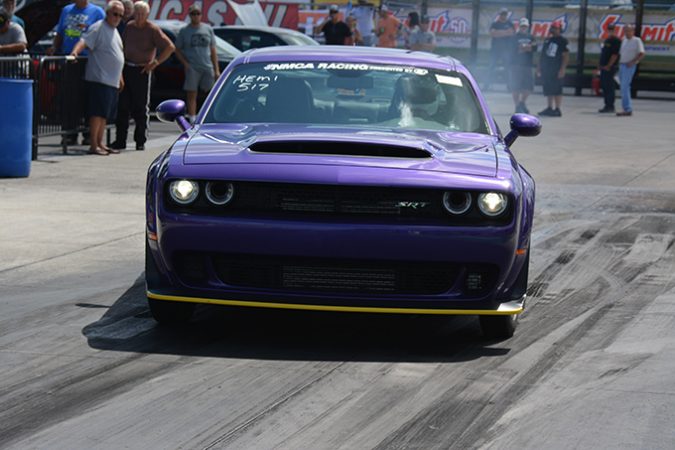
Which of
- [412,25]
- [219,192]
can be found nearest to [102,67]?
[219,192]

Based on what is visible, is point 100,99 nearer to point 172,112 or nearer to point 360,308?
point 172,112

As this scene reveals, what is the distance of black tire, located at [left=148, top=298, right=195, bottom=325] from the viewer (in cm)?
734

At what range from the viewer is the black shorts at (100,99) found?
54.6 ft

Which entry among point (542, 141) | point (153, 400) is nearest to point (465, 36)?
point (542, 141)

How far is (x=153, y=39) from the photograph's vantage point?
1739 centimetres

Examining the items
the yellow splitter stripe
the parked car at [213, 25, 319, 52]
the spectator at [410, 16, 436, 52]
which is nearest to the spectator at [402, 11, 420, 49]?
the spectator at [410, 16, 436, 52]

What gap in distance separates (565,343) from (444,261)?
95 cm

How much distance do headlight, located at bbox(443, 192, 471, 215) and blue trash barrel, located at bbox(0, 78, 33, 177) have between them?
8278 mm

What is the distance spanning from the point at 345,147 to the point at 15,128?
25.9 feet

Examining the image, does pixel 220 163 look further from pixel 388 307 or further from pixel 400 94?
pixel 400 94

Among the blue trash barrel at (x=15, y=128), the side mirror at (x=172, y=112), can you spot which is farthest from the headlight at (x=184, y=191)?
the blue trash barrel at (x=15, y=128)

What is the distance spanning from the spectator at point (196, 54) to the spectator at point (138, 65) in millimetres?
2426

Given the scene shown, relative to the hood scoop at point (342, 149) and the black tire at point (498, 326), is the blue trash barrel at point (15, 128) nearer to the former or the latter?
the hood scoop at point (342, 149)

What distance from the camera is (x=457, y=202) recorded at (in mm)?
6746
